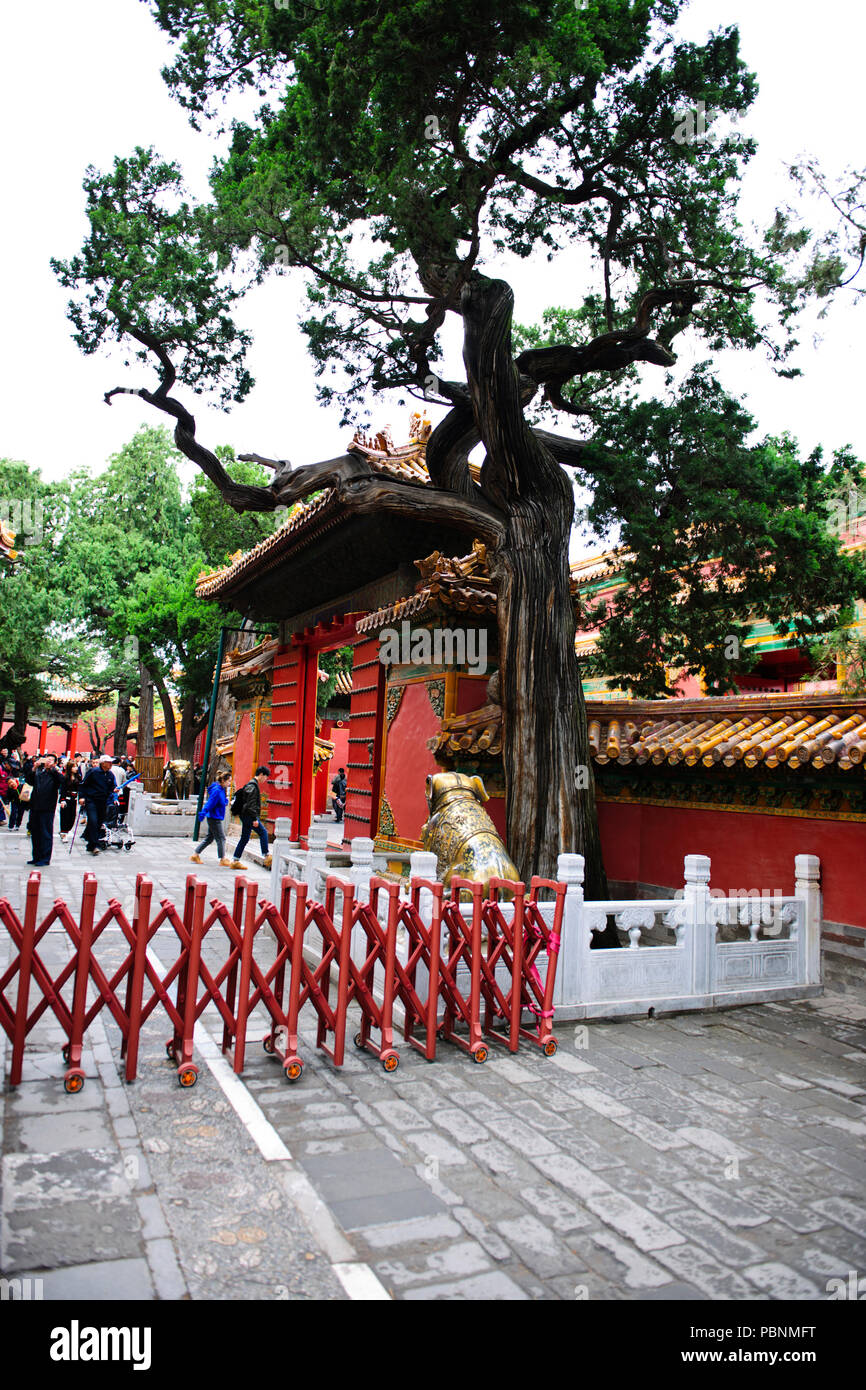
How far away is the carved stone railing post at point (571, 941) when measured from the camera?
5.84 m

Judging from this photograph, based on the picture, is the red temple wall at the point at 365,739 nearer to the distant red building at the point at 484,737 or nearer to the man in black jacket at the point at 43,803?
the distant red building at the point at 484,737

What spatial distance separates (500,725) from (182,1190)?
655 centimetres

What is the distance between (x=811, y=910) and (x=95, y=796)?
34.3ft

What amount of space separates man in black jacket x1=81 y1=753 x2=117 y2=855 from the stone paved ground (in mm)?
8617

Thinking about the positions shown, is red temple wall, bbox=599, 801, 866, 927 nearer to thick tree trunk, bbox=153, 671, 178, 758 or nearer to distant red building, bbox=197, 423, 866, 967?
distant red building, bbox=197, 423, 866, 967

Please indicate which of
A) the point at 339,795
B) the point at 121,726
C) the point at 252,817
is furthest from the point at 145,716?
the point at 252,817

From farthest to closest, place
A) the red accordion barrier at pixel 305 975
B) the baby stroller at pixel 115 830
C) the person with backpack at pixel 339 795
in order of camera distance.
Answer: the person with backpack at pixel 339 795, the baby stroller at pixel 115 830, the red accordion barrier at pixel 305 975

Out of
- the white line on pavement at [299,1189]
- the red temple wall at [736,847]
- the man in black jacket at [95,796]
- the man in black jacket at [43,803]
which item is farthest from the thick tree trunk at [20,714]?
the white line on pavement at [299,1189]

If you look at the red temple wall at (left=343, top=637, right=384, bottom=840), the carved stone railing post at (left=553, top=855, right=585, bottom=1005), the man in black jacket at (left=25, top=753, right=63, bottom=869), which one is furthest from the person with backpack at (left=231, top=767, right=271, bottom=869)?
the carved stone railing post at (left=553, top=855, right=585, bottom=1005)

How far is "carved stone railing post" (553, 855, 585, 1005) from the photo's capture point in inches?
230

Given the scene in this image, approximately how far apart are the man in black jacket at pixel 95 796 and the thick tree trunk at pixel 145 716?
1448 centimetres

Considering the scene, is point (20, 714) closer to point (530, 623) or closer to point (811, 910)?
point (530, 623)

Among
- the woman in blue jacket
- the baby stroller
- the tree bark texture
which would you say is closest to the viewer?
the woman in blue jacket
